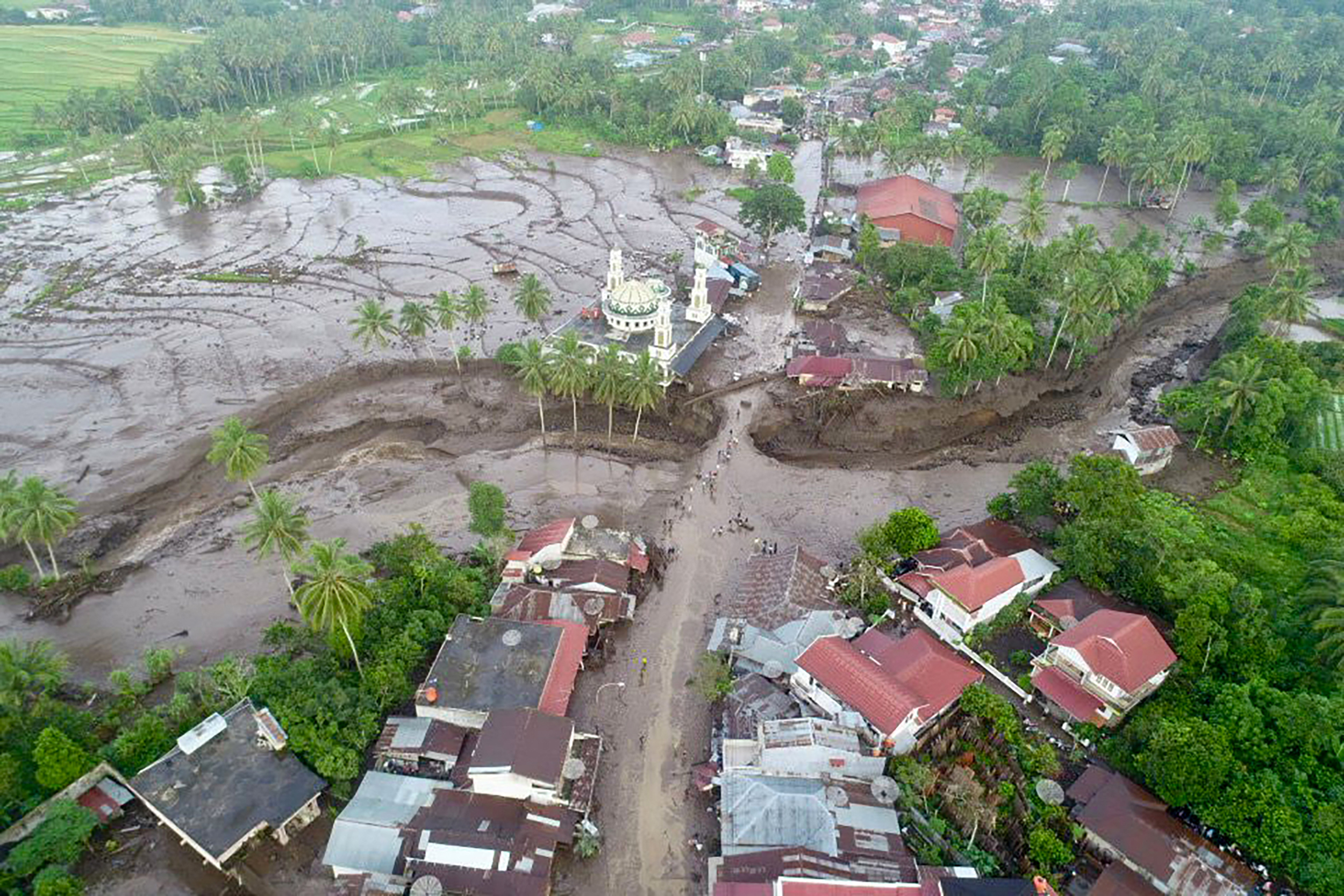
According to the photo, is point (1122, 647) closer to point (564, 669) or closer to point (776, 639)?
point (776, 639)

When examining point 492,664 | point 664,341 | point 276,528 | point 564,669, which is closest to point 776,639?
point 564,669

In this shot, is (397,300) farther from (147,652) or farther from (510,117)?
(510,117)

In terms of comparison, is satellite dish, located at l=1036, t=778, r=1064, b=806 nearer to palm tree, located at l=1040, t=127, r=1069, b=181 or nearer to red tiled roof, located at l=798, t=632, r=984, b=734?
red tiled roof, located at l=798, t=632, r=984, b=734

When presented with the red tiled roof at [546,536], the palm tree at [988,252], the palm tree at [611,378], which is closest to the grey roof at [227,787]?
the red tiled roof at [546,536]

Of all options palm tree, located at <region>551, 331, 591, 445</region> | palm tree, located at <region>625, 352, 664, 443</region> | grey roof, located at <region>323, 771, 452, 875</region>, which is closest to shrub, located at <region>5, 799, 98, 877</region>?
grey roof, located at <region>323, 771, 452, 875</region>

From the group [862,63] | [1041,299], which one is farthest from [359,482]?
[862,63]
